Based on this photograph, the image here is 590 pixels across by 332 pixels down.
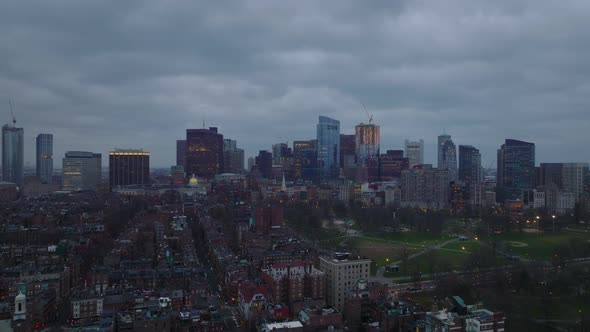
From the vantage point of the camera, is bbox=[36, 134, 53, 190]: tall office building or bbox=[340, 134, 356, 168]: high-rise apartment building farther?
bbox=[340, 134, 356, 168]: high-rise apartment building

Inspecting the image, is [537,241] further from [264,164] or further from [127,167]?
[264,164]

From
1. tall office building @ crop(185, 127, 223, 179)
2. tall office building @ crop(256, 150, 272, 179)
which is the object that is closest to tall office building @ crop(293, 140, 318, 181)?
tall office building @ crop(256, 150, 272, 179)

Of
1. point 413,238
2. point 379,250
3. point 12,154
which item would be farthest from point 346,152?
point 379,250

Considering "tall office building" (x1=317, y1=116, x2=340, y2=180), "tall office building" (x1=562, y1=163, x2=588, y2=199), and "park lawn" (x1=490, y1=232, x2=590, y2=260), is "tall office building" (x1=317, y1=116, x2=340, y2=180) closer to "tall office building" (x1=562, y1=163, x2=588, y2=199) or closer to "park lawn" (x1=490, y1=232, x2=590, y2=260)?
"tall office building" (x1=562, y1=163, x2=588, y2=199)

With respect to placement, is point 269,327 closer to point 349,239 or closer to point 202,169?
point 349,239

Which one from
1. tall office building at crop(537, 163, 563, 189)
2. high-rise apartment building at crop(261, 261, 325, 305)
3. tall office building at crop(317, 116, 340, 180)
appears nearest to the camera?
high-rise apartment building at crop(261, 261, 325, 305)

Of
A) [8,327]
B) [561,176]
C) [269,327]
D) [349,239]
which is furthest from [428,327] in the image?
[561,176]
